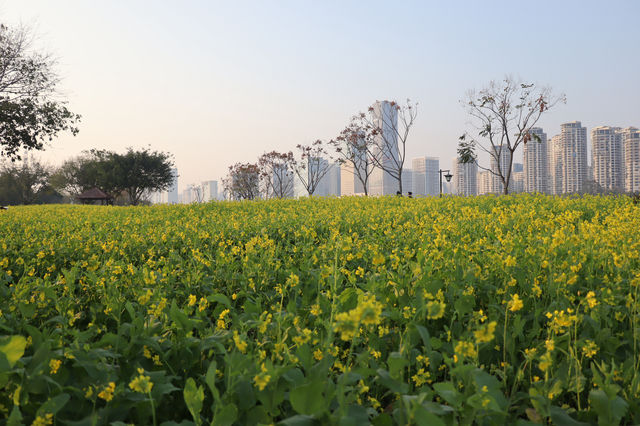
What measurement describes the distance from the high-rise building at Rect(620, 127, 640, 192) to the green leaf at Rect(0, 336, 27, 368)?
77745mm

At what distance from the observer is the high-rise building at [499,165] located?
26.7 m

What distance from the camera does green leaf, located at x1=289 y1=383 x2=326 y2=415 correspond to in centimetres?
114

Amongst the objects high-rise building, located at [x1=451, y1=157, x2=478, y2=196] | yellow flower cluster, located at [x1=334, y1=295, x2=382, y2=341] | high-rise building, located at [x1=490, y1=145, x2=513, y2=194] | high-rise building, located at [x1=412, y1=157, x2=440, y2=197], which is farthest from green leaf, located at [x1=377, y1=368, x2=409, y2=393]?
high-rise building, located at [x1=412, y1=157, x2=440, y2=197]

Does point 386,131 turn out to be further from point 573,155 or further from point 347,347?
point 573,155

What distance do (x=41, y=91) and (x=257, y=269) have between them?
1538cm

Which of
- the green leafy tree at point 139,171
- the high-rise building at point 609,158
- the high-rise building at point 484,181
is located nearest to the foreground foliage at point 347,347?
the green leafy tree at point 139,171

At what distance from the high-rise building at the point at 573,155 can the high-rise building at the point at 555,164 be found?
500 millimetres

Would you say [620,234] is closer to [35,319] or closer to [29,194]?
[35,319]

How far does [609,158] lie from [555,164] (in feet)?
31.3

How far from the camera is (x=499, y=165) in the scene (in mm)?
26281

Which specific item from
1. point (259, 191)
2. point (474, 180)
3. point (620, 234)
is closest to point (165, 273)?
point (620, 234)

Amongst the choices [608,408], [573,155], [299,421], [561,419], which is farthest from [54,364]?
[573,155]

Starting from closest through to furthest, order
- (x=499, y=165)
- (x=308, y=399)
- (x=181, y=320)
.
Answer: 1. (x=308, y=399)
2. (x=181, y=320)
3. (x=499, y=165)

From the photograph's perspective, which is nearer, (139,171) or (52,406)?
(52,406)
